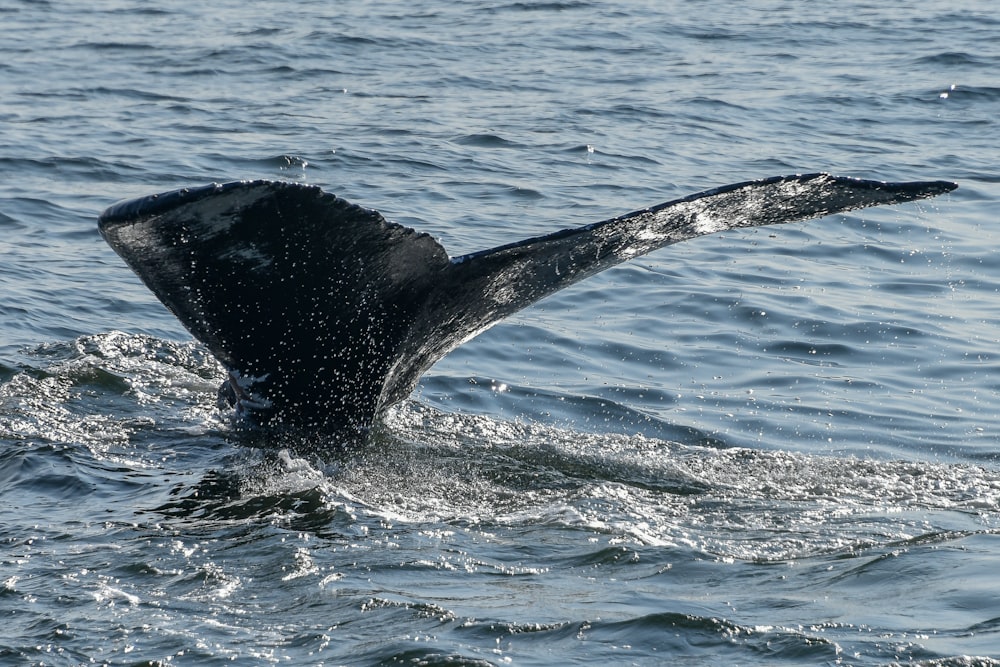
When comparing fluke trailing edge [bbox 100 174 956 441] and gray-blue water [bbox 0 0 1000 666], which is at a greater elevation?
fluke trailing edge [bbox 100 174 956 441]

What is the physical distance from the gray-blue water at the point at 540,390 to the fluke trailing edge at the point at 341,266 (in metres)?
0.49

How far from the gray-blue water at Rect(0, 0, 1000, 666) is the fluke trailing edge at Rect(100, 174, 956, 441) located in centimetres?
49

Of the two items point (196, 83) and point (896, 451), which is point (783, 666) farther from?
point (196, 83)

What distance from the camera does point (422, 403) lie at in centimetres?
732

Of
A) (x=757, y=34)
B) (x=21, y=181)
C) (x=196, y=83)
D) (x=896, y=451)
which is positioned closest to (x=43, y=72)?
(x=196, y=83)

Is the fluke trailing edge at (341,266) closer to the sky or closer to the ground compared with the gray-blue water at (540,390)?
closer to the sky

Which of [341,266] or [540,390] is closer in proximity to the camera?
[341,266]

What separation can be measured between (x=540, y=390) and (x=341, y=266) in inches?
131

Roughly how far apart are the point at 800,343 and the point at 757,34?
1257 cm

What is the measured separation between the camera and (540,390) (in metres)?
8.05

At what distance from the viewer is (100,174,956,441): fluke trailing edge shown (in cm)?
452

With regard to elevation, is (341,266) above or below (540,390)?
above

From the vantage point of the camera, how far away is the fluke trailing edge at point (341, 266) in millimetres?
4516

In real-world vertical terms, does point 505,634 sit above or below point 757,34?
below
